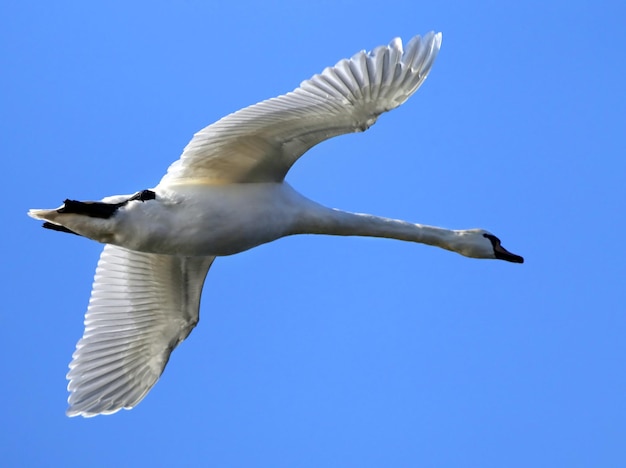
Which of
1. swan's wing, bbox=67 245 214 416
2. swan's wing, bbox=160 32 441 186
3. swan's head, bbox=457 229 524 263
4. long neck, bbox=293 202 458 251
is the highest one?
swan's wing, bbox=160 32 441 186

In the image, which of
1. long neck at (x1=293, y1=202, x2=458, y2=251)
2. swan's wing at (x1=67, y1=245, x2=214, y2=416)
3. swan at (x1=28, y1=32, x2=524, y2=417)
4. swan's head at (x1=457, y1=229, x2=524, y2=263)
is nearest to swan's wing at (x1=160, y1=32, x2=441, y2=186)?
swan at (x1=28, y1=32, x2=524, y2=417)

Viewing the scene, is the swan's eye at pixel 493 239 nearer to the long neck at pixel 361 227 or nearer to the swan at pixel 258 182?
the long neck at pixel 361 227

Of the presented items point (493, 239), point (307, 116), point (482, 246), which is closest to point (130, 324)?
point (307, 116)

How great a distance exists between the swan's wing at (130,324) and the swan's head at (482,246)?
2.93 metres

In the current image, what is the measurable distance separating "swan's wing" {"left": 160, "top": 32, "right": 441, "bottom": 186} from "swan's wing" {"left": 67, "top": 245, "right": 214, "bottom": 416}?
187 centimetres

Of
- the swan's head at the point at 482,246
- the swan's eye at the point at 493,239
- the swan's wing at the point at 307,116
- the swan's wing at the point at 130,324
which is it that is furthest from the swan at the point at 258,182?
the swan's wing at the point at 130,324

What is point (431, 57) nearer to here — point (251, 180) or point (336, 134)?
point (336, 134)

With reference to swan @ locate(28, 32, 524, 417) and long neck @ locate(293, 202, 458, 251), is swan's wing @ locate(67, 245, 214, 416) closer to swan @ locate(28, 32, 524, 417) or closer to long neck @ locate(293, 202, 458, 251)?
swan @ locate(28, 32, 524, 417)

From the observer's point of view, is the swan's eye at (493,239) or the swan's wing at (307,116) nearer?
the swan's wing at (307,116)

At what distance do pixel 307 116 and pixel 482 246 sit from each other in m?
3.12

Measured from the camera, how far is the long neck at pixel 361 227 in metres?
12.5

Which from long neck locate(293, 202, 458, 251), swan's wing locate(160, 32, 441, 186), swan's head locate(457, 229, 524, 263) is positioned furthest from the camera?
swan's head locate(457, 229, 524, 263)

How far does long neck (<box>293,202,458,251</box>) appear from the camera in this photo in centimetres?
1247

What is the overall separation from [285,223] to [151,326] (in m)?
2.61
